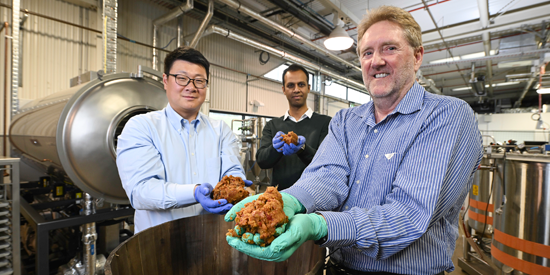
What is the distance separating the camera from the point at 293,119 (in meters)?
2.42

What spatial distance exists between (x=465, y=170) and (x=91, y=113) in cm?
224

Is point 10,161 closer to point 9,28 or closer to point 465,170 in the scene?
point 465,170

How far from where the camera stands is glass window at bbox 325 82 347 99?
10947mm

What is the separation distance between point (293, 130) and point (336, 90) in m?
9.68

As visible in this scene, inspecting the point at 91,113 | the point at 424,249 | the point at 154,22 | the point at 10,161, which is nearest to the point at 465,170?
the point at 424,249

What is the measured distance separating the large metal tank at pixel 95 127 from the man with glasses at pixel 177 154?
0.53 meters

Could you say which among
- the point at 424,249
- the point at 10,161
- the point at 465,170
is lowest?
the point at 424,249

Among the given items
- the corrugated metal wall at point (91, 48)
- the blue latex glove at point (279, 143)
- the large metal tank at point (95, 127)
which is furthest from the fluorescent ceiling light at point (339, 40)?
the corrugated metal wall at point (91, 48)

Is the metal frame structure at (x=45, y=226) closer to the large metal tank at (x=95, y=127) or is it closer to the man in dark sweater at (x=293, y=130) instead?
the large metal tank at (x=95, y=127)

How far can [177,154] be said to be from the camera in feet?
5.16

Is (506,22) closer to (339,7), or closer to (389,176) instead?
(339,7)

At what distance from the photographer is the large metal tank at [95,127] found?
6.14 ft

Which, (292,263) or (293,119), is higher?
(293,119)

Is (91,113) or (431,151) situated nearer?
(431,151)
